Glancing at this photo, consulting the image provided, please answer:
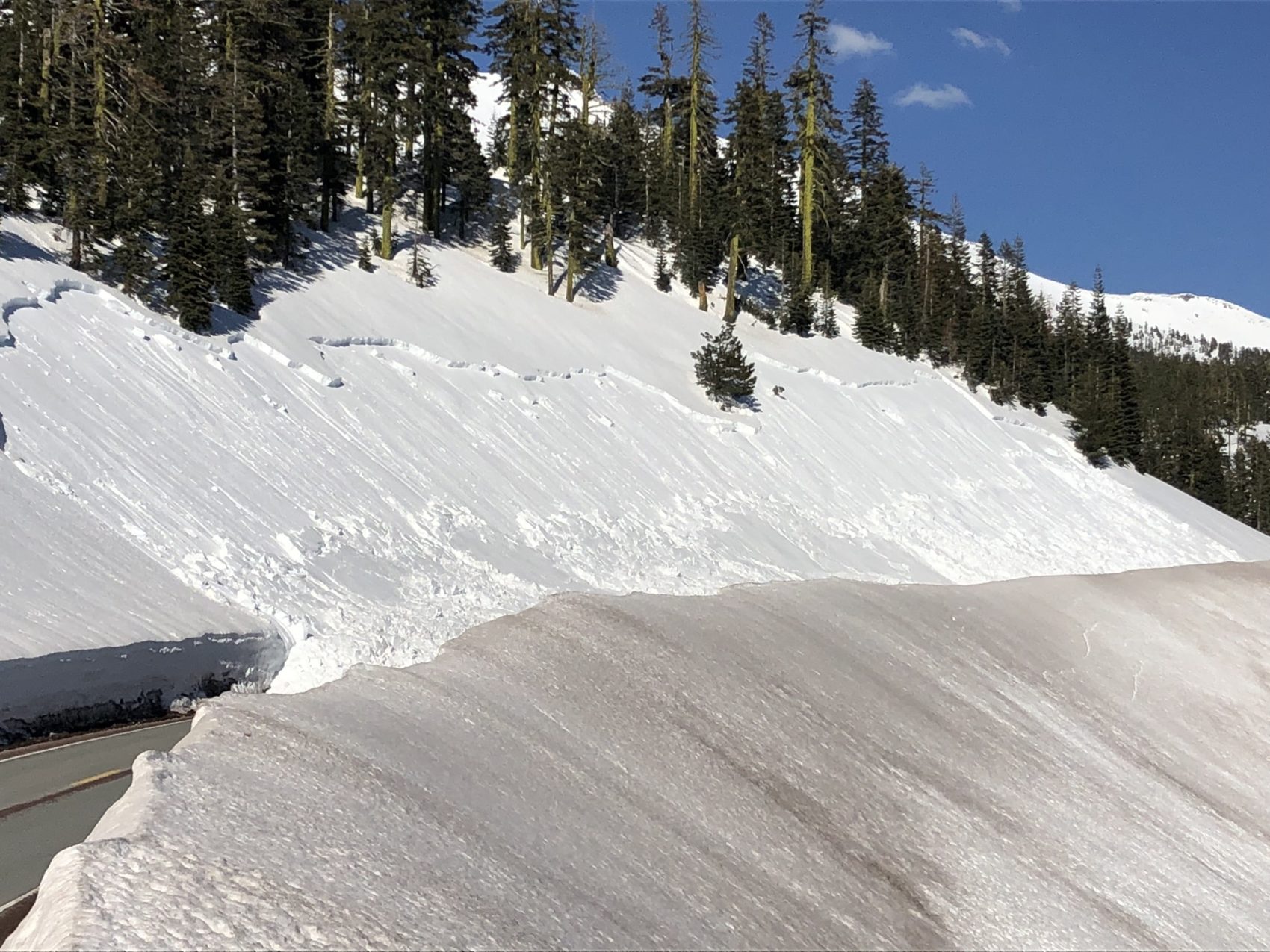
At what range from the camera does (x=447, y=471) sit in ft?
68.6

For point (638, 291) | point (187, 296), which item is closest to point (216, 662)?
point (187, 296)

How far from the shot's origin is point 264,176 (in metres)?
26.5

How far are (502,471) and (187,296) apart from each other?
780cm

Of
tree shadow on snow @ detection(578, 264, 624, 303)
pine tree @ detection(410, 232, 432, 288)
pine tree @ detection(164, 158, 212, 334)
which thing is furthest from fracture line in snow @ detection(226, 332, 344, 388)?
tree shadow on snow @ detection(578, 264, 624, 303)

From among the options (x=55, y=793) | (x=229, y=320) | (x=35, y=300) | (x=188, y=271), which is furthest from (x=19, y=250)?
(x=55, y=793)

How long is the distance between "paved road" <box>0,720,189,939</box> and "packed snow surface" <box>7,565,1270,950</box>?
4.92 ft

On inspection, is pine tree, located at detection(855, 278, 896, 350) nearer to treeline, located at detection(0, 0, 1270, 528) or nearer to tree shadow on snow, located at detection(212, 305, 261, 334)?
treeline, located at detection(0, 0, 1270, 528)

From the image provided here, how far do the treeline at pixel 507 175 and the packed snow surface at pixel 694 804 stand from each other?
1481 centimetres

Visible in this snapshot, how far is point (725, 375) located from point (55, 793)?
2471 centimetres

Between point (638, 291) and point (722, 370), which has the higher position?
point (638, 291)

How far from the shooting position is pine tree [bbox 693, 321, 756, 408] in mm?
31406

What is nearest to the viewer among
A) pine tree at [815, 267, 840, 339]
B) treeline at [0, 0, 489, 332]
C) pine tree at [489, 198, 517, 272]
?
treeline at [0, 0, 489, 332]

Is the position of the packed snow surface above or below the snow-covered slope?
below

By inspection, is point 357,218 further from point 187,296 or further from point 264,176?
point 187,296
